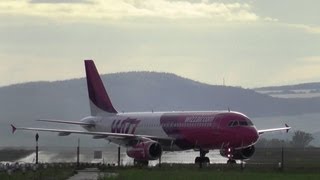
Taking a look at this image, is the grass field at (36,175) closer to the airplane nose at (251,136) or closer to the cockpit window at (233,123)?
the cockpit window at (233,123)

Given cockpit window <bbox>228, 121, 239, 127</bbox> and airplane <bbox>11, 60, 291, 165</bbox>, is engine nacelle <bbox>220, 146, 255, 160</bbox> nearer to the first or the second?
airplane <bbox>11, 60, 291, 165</bbox>

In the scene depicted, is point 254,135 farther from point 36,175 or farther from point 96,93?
point 96,93

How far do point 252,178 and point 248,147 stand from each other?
2856 centimetres

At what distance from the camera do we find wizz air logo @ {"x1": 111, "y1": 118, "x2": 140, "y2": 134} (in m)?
80.4

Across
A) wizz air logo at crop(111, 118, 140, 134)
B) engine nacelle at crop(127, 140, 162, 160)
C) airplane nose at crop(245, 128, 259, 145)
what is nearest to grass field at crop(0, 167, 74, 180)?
engine nacelle at crop(127, 140, 162, 160)

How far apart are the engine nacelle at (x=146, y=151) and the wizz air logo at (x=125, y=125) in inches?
383

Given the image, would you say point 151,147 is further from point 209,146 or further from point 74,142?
point 74,142

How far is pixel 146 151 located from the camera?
6906cm

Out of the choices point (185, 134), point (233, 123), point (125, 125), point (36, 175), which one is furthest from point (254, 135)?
point (36, 175)

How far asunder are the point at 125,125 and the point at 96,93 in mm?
12143

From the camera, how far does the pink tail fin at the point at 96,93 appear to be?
299 ft

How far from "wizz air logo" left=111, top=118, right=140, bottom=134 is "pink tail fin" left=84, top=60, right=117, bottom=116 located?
601 centimetres

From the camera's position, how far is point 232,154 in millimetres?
71250

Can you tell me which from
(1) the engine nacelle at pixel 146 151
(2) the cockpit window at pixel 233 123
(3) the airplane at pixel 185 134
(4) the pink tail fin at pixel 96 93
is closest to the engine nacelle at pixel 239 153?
(3) the airplane at pixel 185 134
